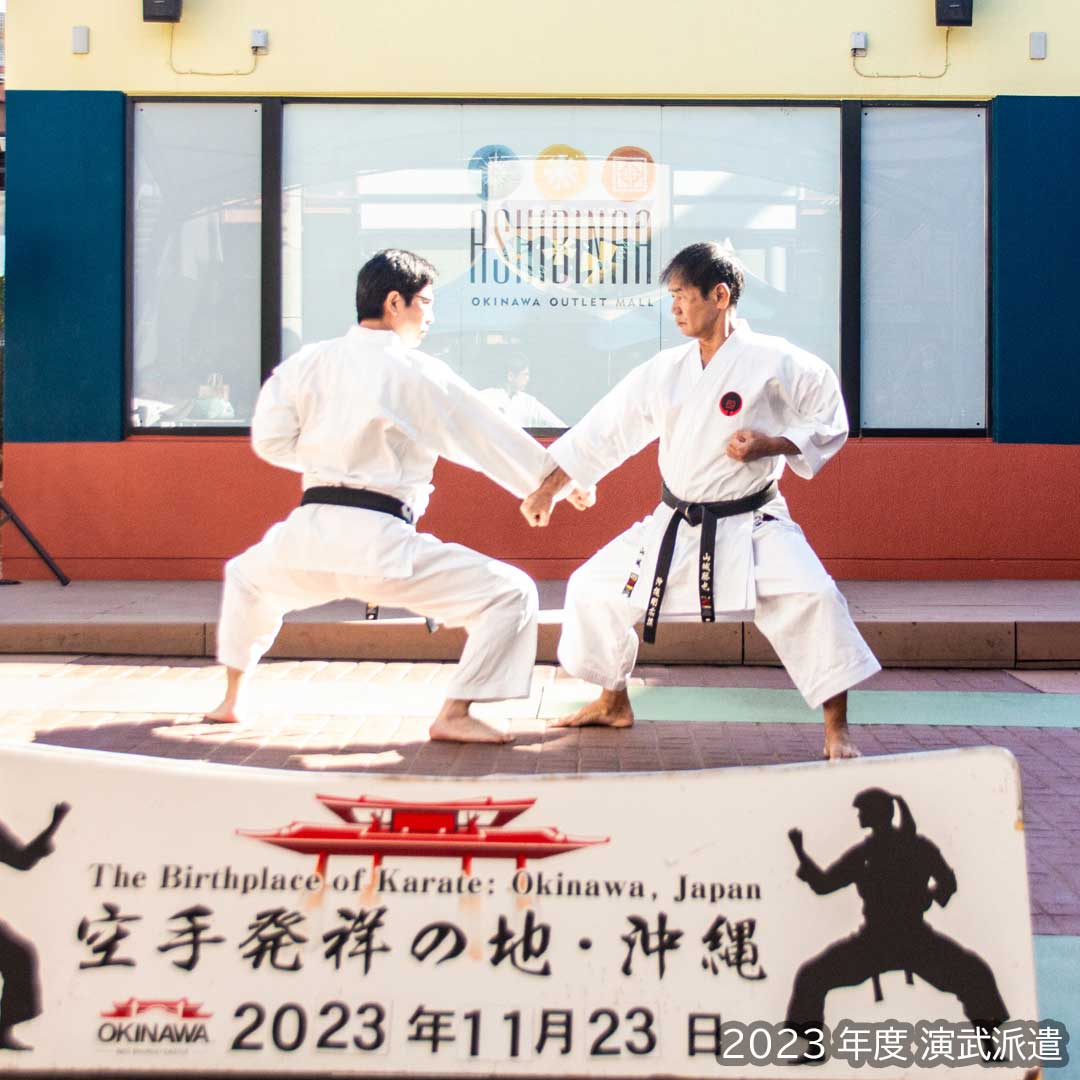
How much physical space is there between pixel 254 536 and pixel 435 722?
4104 mm

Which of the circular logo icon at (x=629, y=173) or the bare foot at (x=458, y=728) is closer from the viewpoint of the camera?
the bare foot at (x=458, y=728)

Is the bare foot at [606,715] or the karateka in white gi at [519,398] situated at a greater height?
the karateka in white gi at [519,398]

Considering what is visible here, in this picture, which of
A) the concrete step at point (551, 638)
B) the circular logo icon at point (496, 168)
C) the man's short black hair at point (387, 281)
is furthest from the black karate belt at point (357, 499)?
the circular logo icon at point (496, 168)

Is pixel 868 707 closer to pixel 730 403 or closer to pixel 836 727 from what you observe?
pixel 836 727

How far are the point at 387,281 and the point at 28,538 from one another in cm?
434

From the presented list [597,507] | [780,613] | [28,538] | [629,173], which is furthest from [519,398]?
[780,613]

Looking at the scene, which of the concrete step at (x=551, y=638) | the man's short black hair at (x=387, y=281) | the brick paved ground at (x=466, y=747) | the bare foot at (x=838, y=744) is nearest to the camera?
the brick paved ground at (x=466, y=747)

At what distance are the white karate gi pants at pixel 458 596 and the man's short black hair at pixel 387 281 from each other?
0.85 m

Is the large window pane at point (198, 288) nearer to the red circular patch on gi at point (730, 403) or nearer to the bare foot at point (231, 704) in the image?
the bare foot at point (231, 704)

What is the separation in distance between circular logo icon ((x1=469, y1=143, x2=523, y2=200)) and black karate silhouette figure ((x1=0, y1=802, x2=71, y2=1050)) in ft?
24.1

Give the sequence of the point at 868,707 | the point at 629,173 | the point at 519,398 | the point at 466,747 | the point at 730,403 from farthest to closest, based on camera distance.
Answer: the point at 519,398
the point at 629,173
the point at 868,707
the point at 466,747
the point at 730,403

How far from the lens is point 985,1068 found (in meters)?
1.98

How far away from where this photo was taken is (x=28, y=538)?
8.27m

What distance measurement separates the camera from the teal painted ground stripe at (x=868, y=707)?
5488 millimetres
